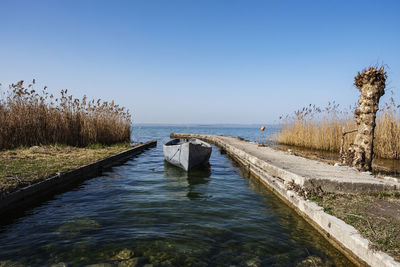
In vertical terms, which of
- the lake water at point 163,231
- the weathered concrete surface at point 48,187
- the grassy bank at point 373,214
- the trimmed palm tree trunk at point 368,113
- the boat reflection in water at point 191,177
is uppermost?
the trimmed palm tree trunk at point 368,113

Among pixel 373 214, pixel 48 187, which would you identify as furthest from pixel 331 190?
pixel 48 187

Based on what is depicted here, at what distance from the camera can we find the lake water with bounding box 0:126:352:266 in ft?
10.4

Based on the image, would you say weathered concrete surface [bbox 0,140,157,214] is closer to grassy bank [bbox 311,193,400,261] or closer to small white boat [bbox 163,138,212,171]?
small white boat [bbox 163,138,212,171]

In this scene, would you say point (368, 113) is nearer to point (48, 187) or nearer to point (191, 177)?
point (191, 177)

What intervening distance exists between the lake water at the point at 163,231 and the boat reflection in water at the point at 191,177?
0.36 ft

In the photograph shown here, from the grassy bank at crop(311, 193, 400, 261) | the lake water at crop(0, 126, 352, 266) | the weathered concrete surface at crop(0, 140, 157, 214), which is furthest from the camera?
the weathered concrete surface at crop(0, 140, 157, 214)

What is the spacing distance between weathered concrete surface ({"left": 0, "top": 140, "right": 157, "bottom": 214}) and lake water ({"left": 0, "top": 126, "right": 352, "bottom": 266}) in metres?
0.26

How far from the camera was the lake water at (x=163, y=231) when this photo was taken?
316 cm

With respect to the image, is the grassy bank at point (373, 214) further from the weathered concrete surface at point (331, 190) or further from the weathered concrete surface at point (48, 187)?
the weathered concrete surface at point (48, 187)

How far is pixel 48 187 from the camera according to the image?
18.7 feet

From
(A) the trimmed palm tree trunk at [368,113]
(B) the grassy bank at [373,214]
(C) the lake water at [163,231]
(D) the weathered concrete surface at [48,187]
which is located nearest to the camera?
(B) the grassy bank at [373,214]

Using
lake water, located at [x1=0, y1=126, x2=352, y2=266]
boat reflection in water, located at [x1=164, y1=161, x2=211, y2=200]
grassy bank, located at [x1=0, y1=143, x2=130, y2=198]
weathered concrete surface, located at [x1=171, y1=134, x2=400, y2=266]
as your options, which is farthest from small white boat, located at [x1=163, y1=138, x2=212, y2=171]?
grassy bank, located at [x1=0, y1=143, x2=130, y2=198]

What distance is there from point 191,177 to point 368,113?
5.68 m

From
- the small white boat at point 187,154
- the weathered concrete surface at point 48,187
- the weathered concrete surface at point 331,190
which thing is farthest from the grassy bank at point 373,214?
the weathered concrete surface at point 48,187
